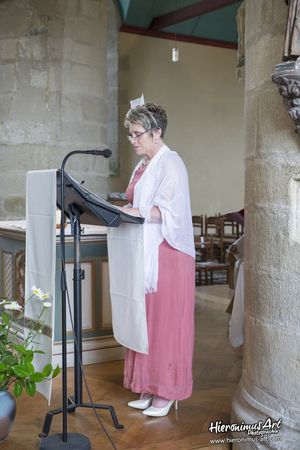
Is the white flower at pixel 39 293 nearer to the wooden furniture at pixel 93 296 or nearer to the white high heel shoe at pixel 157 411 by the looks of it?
the white high heel shoe at pixel 157 411

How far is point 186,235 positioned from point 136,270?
1.02 ft

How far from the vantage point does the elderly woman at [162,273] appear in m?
3.13

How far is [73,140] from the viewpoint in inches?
247

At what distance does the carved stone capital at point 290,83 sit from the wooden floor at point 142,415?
1564 mm

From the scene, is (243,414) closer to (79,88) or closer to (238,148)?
(79,88)

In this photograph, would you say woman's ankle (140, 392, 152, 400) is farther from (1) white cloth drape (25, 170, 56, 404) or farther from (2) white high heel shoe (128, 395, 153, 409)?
(1) white cloth drape (25, 170, 56, 404)

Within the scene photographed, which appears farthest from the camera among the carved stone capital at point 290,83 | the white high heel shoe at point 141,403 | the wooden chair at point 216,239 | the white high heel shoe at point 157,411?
the wooden chair at point 216,239

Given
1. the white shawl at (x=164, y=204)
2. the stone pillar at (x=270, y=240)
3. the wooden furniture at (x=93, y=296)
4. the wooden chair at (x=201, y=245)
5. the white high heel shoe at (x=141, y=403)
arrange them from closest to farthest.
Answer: the stone pillar at (x=270, y=240) < the white shawl at (x=164, y=204) < the white high heel shoe at (x=141, y=403) < the wooden furniture at (x=93, y=296) < the wooden chair at (x=201, y=245)

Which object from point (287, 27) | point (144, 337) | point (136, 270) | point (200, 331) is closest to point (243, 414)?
point (144, 337)

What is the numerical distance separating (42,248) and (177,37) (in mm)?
9841

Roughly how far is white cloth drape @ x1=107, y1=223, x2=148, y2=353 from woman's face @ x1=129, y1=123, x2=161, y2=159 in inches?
15.5

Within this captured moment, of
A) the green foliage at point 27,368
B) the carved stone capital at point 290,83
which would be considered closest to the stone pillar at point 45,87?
the green foliage at point 27,368

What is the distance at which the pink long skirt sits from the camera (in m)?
3.17

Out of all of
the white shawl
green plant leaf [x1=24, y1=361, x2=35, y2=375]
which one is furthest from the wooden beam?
green plant leaf [x1=24, y1=361, x2=35, y2=375]
